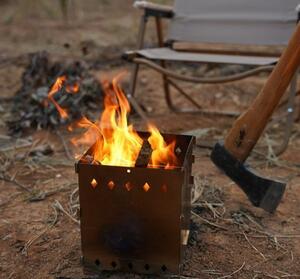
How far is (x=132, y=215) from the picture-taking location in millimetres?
1855

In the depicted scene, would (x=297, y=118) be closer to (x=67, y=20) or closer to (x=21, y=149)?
(x=21, y=149)

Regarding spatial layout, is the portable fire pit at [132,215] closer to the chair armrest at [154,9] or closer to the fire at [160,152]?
the fire at [160,152]

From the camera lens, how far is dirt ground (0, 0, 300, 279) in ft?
6.97

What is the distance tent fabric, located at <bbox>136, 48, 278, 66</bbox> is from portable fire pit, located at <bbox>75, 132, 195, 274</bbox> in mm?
1705

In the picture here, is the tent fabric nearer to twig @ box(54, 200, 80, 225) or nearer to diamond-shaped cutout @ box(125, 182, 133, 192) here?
twig @ box(54, 200, 80, 225)

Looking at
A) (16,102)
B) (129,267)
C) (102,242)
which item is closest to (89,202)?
(102,242)

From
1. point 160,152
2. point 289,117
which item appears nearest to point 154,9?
point 289,117

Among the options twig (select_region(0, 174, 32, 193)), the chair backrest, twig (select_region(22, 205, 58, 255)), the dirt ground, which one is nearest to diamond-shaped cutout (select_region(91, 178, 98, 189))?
the dirt ground

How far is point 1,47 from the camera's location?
7117mm

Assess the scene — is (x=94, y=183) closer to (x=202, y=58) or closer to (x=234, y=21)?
(x=202, y=58)

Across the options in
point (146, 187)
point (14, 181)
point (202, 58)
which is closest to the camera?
point (146, 187)

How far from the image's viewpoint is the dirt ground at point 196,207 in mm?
2123

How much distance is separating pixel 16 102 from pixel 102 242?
3.19 m

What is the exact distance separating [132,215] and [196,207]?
2.69ft
